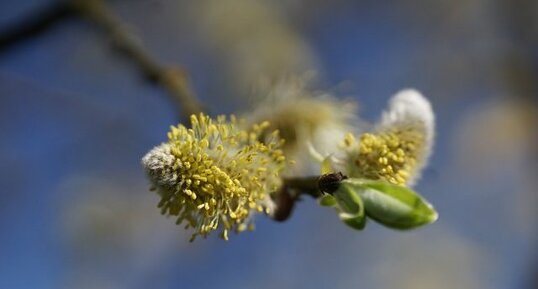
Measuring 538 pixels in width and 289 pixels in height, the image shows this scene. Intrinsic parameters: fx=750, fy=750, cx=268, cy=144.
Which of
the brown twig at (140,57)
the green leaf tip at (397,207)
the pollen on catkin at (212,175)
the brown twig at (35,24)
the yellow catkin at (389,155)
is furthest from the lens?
the brown twig at (35,24)

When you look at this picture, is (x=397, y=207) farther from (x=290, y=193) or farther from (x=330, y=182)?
(x=290, y=193)

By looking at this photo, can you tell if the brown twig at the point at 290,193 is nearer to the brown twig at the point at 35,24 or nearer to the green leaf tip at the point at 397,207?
the green leaf tip at the point at 397,207

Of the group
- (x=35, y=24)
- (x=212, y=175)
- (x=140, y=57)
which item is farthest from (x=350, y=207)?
(x=35, y=24)

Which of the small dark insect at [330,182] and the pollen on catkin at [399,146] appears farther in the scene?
the pollen on catkin at [399,146]

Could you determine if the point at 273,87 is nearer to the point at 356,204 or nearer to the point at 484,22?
the point at 356,204

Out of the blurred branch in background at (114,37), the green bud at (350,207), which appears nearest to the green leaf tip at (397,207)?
the green bud at (350,207)

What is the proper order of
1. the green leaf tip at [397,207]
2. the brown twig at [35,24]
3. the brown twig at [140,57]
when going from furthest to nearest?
the brown twig at [35,24], the brown twig at [140,57], the green leaf tip at [397,207]
